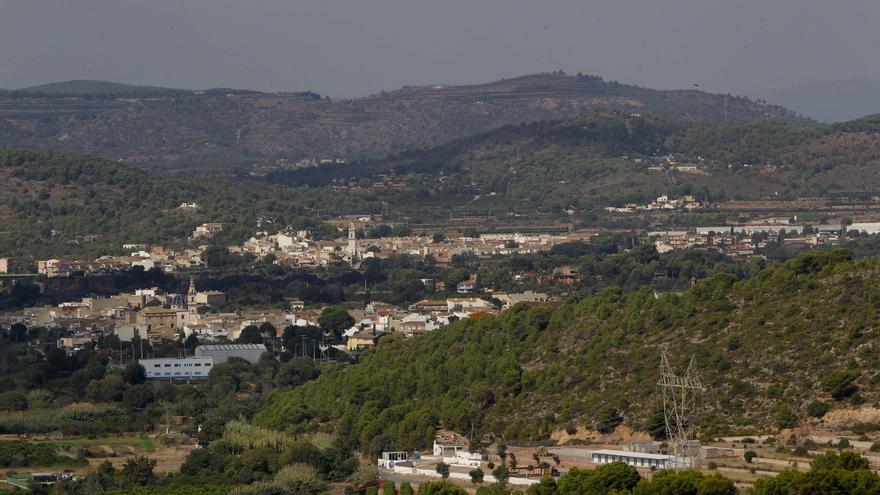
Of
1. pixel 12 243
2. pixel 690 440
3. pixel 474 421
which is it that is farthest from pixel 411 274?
pixel 690 440

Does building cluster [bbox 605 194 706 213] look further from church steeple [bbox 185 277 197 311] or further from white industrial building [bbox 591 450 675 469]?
white industrial building [bbox 591 450 675 469]

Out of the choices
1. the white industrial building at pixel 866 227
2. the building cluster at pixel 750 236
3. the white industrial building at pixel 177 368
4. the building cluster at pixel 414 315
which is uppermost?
the white industrial building at pixel 866 227

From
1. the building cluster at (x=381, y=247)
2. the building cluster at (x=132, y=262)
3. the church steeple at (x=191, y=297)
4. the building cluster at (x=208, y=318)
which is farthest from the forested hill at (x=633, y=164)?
the building cluster at (x=208, y=318)

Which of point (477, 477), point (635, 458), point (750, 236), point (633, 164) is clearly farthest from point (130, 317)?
point (633, 164)

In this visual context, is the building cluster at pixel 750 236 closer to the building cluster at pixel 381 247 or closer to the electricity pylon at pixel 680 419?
the building cluster at pixel 381 247

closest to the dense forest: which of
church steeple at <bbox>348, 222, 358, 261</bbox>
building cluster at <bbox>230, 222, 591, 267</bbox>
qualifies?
building cluster at <bbox>230, 222, 591, 267</bbox>

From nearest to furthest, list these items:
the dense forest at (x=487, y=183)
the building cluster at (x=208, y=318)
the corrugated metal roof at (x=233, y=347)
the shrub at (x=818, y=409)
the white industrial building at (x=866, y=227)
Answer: the shrub at (x=818, y=409) → the corrugated metal roof at (x=233, y=347) → the building cluster at (x=208, y=318) → the white industrial building at (x=866, y=227) → the dense forest at (x=487, y=183)

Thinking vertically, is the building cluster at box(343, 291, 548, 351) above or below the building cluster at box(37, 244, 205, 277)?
below
